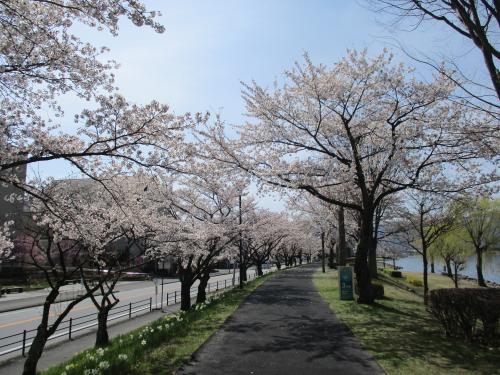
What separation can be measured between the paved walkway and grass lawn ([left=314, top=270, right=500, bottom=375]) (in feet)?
1.20

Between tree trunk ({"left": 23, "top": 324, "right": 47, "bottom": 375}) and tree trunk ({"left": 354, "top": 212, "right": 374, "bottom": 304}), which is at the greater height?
tree trunk ({"left": 354, "top": 212, "right": 374, "bottom": 304})

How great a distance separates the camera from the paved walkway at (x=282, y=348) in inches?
287

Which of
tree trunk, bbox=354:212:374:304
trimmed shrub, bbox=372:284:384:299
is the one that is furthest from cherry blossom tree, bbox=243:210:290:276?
tree trunk, bbox=354:212:374:304

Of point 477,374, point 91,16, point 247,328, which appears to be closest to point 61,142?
point 91,16

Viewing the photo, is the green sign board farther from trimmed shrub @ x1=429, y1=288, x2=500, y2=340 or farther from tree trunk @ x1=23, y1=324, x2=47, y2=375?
tree trunk @ x1=23, y1=324, x2=47, y2=375

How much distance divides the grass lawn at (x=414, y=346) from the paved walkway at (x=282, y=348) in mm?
364

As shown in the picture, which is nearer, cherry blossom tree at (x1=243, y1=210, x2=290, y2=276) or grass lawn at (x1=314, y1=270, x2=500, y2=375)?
grass lawn at (x1=314, y1=270, x2=500, y2=375)

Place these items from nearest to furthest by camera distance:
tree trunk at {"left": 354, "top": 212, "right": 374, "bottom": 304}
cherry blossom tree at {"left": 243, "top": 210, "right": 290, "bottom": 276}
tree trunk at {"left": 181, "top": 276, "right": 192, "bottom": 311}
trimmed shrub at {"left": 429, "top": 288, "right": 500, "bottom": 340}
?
trimmed shrub at {"left": 429, "top": 288, "right": 500, "bottom": 340}
tree trunk at {"left": 354, "top": 212, "right": 374, "bottom": 304}
tree trunk at {"left": 181, "top": 276, "right": 192, "bottom": 311}
cherry blossom tree at {"left": 243, "top": 210, "right": 290, "bottom": 276}

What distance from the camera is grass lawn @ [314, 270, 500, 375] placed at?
280 inches

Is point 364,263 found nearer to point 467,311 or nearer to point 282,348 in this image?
point 467,311

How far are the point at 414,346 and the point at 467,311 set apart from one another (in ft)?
4.47

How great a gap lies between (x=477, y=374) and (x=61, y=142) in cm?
803

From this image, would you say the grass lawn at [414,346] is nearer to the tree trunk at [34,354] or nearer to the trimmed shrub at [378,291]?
the trimmed shrub at [378,291]

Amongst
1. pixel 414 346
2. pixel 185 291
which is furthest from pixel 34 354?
pixel 185 291
